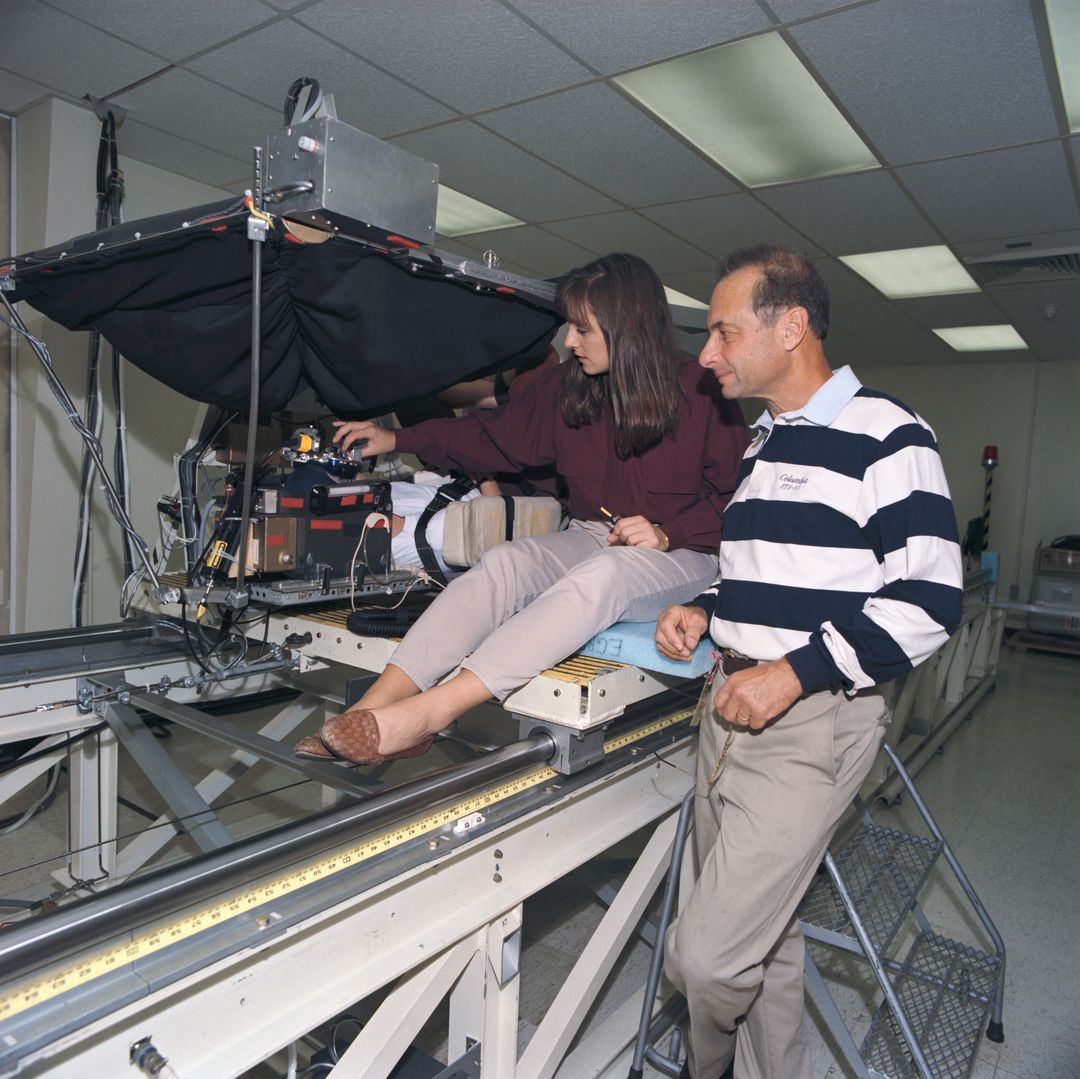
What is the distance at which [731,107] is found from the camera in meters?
3.08

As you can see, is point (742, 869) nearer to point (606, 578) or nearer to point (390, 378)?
point (606, 578)

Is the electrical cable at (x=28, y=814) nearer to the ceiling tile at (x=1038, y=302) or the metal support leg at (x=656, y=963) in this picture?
the metal support leg at (x=656, y=963)

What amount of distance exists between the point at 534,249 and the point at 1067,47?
2.90 meters

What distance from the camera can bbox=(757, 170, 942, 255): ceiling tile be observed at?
144 inches

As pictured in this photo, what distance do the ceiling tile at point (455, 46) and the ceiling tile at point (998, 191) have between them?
166 centimetres

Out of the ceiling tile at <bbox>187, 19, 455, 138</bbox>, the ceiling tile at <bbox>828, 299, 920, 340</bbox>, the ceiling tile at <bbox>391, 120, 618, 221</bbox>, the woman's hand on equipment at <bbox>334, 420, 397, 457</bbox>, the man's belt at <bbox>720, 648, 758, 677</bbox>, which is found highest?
the ceiling tile at <bbox>828, 299, 920, 340</bbox>

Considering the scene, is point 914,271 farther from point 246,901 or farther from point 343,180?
point 246,901

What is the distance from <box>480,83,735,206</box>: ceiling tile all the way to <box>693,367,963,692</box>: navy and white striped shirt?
2.06 meters

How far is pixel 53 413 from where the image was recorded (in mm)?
3396

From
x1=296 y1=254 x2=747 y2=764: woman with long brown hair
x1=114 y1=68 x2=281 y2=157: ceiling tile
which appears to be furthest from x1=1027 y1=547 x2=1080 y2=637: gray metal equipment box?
x1=114 y1=68 x2=281 y2=157: ceiling tile

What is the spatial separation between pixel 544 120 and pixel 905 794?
10.1 feet

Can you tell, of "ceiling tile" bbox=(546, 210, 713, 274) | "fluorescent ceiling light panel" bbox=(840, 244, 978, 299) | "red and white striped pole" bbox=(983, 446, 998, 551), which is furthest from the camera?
"red and white striped pole" bbox=(983, 446, 998, 551)

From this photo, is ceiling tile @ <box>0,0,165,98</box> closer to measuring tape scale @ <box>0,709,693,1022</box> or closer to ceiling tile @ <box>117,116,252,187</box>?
ceiling tile @ <box>117,116,252,187</box>

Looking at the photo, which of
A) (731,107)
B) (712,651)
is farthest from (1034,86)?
(712,651)
